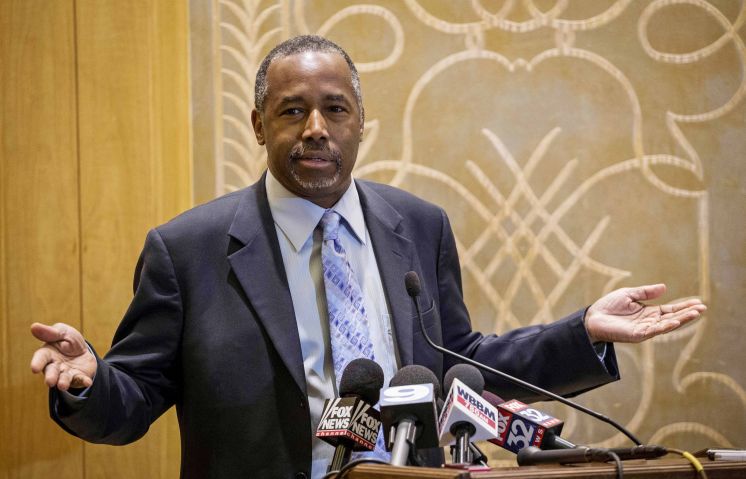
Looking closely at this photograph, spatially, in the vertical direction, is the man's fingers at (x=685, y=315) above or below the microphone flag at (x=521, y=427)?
above

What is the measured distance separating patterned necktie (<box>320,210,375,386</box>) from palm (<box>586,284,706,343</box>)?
52cm

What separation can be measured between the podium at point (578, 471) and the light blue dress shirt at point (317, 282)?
731 millimetres

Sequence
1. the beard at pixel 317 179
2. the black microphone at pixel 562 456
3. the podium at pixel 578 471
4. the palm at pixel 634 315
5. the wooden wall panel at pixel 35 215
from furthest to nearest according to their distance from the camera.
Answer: the wooden wall panel at pixel 35 215
the beard at pixel 317 179
the palm at pixel 634 315
the black microphone at pixel 562 456
the podium at pixel 578 471

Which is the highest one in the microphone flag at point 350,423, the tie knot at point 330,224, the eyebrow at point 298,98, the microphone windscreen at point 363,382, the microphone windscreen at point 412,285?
the eyebrow at point 298,98

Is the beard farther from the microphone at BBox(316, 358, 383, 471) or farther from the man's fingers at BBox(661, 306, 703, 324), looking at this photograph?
the man's fingers at BBox(661, 306, 703, 324)

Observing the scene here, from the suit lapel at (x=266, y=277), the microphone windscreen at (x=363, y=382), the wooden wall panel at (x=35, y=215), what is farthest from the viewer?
the wooden wall panel at (x=35, y=215)

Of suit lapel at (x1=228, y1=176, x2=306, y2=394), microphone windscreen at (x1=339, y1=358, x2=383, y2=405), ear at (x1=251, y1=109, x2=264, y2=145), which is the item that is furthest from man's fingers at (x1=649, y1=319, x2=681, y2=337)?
ear at (x1=251, y1=109, x2=264, y2=145)

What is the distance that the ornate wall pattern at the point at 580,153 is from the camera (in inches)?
129

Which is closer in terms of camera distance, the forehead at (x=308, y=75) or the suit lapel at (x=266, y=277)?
the suit lapel at (x=266, y=277)

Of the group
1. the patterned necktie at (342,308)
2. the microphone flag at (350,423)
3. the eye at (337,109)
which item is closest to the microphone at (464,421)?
the microphone flag at (350,423)

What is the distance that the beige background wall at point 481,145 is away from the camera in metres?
3.07

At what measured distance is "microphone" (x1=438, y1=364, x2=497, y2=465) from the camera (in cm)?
157

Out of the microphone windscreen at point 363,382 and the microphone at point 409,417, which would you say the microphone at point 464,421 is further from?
the microphone windscreen at point 363,382

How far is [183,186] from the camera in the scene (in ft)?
10.3
